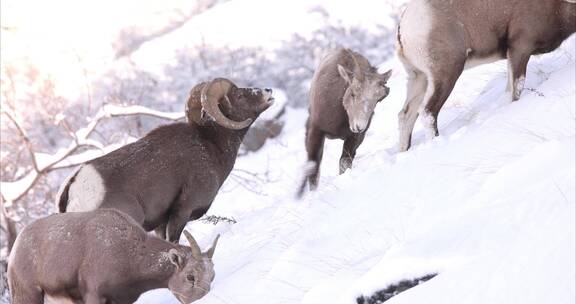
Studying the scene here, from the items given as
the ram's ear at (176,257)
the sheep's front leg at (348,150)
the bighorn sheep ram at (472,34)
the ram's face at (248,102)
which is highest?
the bighorn sheep ram at (472,34)

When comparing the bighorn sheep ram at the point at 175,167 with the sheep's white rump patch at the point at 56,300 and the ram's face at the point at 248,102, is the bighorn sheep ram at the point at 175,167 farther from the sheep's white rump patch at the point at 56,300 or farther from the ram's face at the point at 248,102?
the sheep's white rump patch at the point at 56,300

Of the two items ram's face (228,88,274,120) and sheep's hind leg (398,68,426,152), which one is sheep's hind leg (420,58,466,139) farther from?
ram's face (228,88,274,120)

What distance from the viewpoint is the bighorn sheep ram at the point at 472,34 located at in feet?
21.3

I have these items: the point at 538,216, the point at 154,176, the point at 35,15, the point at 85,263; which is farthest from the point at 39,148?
the point at 538,216

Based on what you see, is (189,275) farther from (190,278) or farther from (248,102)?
(248,102)

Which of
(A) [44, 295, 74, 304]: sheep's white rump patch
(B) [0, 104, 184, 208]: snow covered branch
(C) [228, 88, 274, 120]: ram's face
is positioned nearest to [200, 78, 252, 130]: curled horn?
(C) [228, 88, 274, 120]: ram's face

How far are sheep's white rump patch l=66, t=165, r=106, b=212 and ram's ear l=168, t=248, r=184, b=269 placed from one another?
1138 mm

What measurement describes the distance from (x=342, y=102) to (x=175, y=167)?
1.68 m

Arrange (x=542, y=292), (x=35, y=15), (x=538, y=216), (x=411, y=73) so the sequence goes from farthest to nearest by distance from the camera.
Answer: (x=35, y=15), (x=411, y=73), (x=538, y=216), (x=542, y=292)

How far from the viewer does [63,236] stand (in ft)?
17.2

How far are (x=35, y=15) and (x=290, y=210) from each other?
615 inches

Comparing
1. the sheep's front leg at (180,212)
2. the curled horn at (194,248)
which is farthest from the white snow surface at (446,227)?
the sheep's front leg at (180,212)

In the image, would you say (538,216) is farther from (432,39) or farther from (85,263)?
(432,39)

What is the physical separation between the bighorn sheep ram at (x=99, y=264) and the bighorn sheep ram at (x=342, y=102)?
98.2 inches
